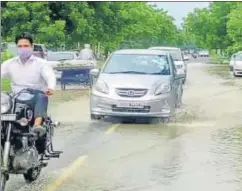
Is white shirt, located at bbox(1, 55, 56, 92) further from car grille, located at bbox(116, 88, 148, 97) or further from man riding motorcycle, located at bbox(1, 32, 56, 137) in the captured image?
car grille, located at bbox(116, 88, 148, 97)

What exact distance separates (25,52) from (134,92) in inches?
275

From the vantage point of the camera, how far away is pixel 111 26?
135 feet

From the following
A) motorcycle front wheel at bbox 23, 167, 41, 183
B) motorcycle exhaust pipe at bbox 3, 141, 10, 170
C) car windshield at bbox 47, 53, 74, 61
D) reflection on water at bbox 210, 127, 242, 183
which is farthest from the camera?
car windshield at bbox 47, 53, 74, 61

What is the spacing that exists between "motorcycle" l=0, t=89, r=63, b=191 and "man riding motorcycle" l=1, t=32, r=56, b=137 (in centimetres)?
18

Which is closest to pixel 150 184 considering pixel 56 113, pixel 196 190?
pixel 196 190

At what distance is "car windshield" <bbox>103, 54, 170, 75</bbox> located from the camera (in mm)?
16078

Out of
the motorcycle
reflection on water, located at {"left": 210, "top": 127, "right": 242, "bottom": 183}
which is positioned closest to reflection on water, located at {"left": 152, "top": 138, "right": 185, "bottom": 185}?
reflection on water, located at {"left": 210, "top": 127, "right": 242, "bottom": 183}

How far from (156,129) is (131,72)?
2.17m

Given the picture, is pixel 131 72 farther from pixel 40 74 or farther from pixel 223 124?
pixel 40 74

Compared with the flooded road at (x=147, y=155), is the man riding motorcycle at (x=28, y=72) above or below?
above

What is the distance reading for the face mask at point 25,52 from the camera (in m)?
8.31

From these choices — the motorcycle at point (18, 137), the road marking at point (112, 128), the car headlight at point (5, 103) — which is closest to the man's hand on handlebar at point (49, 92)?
the motorcycle at point (18, 137)

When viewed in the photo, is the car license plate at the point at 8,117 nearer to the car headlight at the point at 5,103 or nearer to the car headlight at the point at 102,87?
the car headlight at the point at 5,103

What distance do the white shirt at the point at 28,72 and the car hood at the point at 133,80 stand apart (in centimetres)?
675
